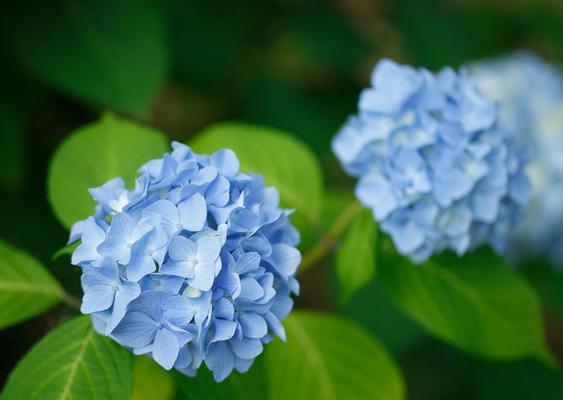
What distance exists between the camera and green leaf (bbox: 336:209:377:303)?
1.31 meters

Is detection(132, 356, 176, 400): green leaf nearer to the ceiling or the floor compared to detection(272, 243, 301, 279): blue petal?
nearer to the floor

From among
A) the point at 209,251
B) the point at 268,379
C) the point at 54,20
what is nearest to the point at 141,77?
the point at 54,20

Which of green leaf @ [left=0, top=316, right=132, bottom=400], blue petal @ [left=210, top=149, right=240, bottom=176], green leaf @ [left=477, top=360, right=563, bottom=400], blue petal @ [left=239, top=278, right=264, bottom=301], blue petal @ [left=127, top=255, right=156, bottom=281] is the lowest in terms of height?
green leaf @ [left=477, top=360, right=563, bottom=400]

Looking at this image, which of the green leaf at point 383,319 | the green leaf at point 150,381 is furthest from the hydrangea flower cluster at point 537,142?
the green leaf at point 150,381

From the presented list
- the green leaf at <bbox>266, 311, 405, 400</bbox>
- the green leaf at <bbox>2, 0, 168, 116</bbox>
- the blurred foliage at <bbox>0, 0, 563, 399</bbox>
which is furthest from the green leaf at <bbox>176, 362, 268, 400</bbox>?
the green leaf at <bbox>2, 0, 168, 116</bbox>

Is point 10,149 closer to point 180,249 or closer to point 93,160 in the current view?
point 93,160

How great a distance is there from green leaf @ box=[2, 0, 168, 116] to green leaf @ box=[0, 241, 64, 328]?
530 mm

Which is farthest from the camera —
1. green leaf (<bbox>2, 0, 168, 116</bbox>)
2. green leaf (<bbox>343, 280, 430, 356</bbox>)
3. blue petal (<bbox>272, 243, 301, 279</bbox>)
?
green leaf (<bbox>343, 280, 430, 356</bbox>)

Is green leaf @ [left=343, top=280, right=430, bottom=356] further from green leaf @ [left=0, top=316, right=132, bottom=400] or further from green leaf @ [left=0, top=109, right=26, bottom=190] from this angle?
green leaf @ [left=0, top=316, right=132, bottom=400]

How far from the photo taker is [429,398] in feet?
8.22

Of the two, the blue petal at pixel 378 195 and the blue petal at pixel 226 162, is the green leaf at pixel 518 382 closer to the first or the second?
the blue petal at pixel 378 195

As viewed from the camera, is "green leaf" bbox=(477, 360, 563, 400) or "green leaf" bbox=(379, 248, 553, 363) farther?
"green leaf" bbox=(477, 360, 563, 400)

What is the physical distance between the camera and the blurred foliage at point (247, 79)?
1.74 m

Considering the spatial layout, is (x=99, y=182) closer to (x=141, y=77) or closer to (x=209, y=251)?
(x=209, y=251)
